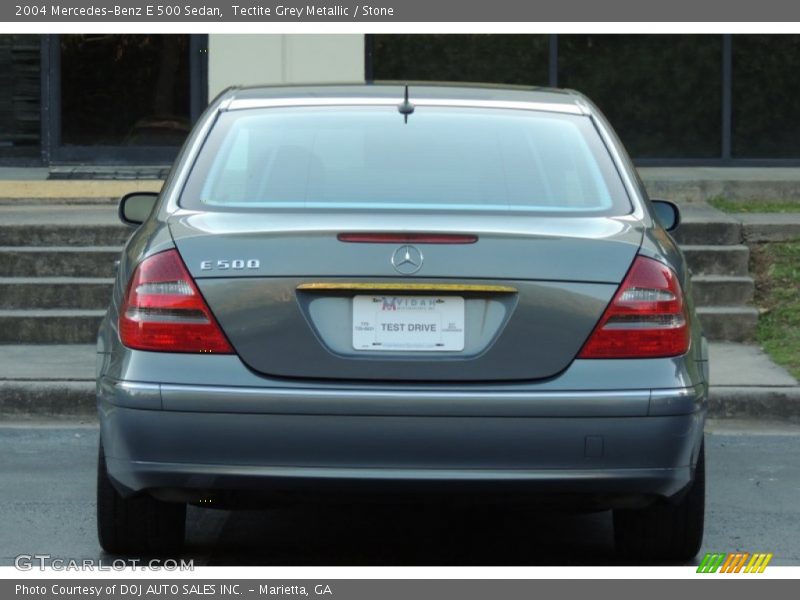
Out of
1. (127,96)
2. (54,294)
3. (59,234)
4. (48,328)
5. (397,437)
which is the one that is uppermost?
(127,96)

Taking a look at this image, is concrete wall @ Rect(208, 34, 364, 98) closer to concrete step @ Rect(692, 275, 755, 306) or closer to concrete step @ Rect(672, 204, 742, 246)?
concrete step @ Rect(672, 204, 742, 246)

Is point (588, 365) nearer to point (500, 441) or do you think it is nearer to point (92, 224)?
point (500, 441)

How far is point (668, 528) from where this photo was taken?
5.20m

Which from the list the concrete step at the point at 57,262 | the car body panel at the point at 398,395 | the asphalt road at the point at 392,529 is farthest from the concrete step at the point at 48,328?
the car body panel at the point at 398,395

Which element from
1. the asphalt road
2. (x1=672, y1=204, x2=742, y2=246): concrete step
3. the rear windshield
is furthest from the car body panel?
(x1=672, y1=204, x2=742, y2=246): concrete step

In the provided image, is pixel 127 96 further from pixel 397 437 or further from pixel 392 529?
pixel 397 437

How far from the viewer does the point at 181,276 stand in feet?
15.4

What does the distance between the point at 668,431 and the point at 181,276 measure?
1447 millimetres

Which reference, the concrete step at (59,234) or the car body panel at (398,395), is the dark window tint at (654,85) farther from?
the car body panel at (398,395)

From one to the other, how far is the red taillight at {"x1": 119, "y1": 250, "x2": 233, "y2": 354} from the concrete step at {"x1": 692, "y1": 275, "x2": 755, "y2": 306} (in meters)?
6.00

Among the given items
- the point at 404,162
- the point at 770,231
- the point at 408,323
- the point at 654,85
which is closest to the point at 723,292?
the point at 770,231

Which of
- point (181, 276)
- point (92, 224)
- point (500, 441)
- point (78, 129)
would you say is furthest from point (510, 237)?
point (78, 129)

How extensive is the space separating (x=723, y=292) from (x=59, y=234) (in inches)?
169

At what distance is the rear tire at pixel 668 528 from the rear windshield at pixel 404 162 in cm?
93
